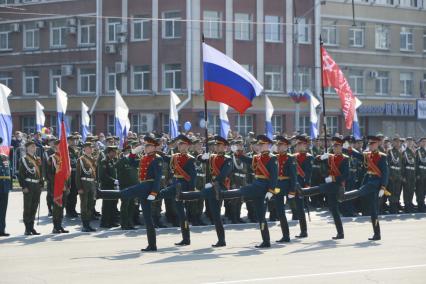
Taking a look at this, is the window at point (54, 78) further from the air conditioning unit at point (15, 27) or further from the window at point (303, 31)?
the window at point (303, 31)

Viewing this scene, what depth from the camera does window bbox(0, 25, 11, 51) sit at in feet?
180

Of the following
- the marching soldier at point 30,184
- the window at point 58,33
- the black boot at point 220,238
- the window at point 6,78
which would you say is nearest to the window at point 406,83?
the window at point 58,33

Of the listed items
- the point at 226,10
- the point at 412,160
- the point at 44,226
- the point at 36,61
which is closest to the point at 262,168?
the point at 44,226

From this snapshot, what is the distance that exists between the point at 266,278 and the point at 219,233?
4.33m

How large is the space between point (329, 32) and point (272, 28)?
14.5 feet

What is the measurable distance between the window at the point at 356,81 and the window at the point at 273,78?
16.9 feet

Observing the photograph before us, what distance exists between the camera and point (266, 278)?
13.0 metres

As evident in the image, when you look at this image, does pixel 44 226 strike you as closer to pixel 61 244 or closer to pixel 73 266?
pixel 61 244

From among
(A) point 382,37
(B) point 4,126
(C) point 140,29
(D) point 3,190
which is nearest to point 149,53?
(C) point 140,29

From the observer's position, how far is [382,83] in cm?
5666

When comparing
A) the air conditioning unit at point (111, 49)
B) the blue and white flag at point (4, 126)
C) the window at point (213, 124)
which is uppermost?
the air conditioning unit at point (111, 49)

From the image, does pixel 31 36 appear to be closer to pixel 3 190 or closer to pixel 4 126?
pixel 4 126

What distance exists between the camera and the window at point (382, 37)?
5634 centimetres

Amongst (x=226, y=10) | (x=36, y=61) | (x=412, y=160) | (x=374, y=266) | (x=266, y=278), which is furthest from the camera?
(x=36, y=61)
